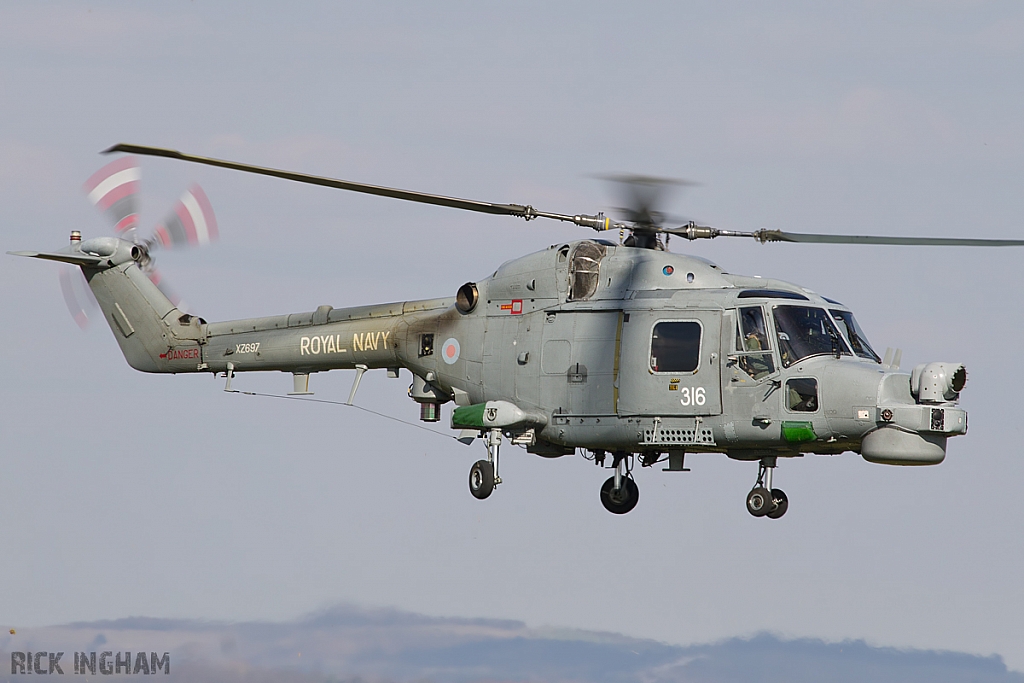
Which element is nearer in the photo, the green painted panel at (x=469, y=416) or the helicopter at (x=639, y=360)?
the helicopter at (x=639, y=360)

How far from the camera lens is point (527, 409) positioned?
19.0 meters

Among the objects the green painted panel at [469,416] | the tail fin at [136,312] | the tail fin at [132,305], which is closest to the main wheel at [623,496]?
the green painted panel at [469,416]

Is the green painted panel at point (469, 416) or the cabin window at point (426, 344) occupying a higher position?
the cabin window at point (426, 344)

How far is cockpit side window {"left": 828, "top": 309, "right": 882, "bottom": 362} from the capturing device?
17344 millimetres

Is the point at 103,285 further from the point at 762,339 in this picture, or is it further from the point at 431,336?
the point at 762,339

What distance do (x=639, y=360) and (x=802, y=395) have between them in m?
2.24

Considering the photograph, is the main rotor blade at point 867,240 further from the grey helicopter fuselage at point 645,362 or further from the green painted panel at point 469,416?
the green painted panel at point 469,416

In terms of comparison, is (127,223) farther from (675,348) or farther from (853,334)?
(853,334)

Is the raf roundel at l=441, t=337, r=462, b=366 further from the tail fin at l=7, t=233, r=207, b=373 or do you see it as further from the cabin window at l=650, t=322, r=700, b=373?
the tail fin at l=7, t=233, r=207, b=373

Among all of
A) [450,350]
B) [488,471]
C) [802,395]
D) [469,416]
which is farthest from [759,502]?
[450,350]

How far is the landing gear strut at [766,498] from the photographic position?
18016mm

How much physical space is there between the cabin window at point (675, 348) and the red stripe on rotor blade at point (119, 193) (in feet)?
34.3

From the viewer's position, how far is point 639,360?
58.8ft

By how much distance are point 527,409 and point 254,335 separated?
5678 mm
